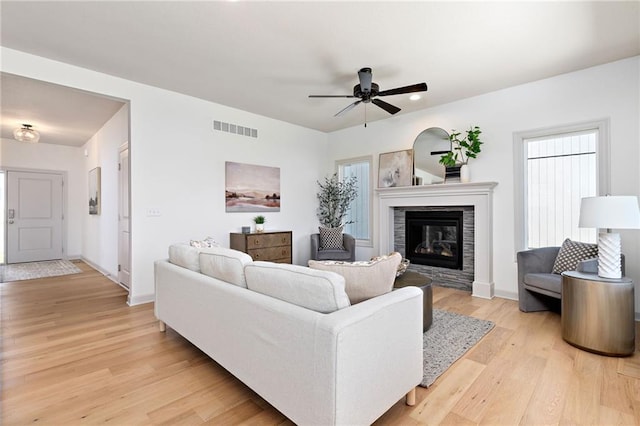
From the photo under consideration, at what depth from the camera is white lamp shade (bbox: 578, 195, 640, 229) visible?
2.41 m

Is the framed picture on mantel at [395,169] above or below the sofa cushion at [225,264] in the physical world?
above

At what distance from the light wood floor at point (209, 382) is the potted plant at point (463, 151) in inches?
86.8

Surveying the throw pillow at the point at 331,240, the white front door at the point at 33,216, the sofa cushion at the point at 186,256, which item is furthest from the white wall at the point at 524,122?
the white front door at the point at 33,216

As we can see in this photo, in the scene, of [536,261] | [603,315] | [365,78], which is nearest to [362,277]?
[603,315]

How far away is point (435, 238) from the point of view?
16.3ft

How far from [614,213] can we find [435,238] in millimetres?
2605

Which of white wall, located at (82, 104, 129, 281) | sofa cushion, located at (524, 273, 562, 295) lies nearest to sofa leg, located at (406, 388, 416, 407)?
sofa cushion, located at (524, 273, 562, 295)

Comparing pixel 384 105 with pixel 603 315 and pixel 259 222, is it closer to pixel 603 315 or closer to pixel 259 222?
pixel 259 222

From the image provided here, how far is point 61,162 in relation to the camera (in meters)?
7.29

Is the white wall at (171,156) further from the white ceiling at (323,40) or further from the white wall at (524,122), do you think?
the white wall at (524,122)

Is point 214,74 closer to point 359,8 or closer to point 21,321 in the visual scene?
point 359,8

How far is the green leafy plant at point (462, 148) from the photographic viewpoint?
4270 millimetres

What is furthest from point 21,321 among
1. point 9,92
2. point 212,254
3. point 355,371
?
point 355,371

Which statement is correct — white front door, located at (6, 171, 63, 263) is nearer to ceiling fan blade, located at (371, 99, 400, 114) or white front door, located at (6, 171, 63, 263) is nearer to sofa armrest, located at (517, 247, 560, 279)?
ceiling fan blade, located at (371, 99, 400, 114)
